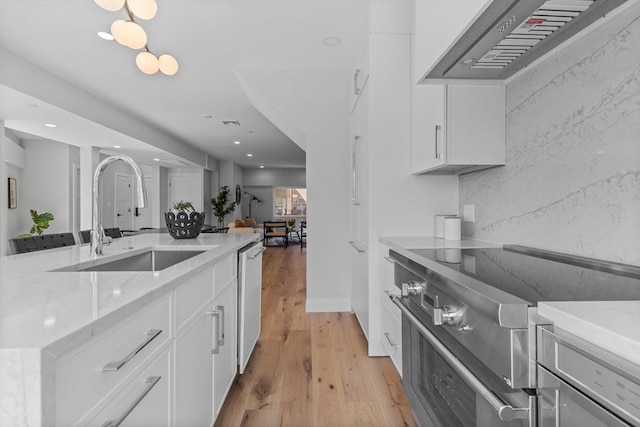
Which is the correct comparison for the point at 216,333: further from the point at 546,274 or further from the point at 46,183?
the point at 46,183

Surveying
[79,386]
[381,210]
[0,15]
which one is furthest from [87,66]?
[79,386]

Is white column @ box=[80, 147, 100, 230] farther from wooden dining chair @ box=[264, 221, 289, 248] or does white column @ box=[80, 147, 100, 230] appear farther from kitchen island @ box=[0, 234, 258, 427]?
kitchen island @ box=[0, 234, 258, 427]

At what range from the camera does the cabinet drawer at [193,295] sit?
1035 mm

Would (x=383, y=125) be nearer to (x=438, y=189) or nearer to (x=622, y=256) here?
(x=438, y=189)

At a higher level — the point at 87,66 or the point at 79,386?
the point at 87,66

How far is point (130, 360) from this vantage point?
2.41 feet

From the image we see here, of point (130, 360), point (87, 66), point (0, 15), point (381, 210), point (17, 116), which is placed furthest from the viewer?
point (17, 116)

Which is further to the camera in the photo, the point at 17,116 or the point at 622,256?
the point at 17,116

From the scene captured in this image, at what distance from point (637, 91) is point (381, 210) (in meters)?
1.38

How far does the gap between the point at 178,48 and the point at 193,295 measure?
8.46 feet

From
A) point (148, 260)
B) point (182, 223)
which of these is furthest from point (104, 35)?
point (148, 260)

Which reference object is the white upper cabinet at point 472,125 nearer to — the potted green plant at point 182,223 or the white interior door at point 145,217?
the potted green plant at point 182,223

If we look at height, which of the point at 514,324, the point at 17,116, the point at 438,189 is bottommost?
the point at 514,324

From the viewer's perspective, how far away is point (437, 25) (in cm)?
127
